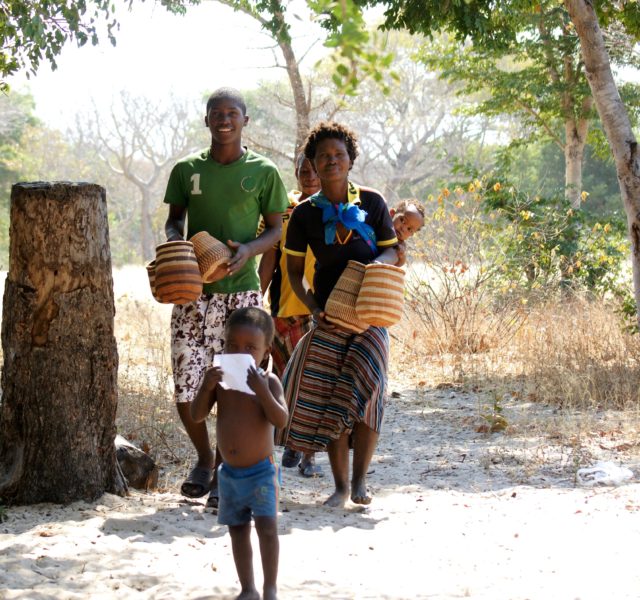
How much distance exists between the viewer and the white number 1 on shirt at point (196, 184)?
4.42 meters

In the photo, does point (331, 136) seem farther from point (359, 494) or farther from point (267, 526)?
point (267, 526)

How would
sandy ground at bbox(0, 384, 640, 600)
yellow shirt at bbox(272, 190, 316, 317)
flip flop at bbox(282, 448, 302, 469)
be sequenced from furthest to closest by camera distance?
flip flop at bbox(282, 448, 302, 469) → yellow shirt at bbox(272, 190, 316, 317) → sandy ground at bbox(0, 384, 640, 600)

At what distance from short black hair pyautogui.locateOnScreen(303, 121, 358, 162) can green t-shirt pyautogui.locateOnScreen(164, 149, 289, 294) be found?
0.72 feet

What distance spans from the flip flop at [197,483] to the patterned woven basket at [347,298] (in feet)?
3.09

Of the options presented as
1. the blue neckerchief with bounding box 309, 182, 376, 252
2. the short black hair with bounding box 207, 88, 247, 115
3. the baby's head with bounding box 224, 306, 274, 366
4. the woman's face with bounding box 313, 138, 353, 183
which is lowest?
the baby's head with bounding box 224, 306, 274, 366

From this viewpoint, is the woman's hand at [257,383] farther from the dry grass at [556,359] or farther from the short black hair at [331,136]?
the dry grass at [556,359]

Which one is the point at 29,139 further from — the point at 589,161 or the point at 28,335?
the point at 28,335

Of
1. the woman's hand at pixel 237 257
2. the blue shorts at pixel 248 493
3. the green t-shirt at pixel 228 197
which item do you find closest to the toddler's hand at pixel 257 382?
the blue shorts at pixel 248 493

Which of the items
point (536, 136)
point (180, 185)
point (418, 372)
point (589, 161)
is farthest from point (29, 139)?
point (180, 185)

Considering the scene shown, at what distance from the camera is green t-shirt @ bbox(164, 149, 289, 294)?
4410 millimetres

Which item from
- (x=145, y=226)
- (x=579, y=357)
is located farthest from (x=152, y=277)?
(x=145, y=226)

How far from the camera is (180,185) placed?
4473 mm

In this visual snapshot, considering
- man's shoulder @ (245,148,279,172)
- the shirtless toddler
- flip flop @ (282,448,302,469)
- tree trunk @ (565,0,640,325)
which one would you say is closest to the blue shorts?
the shirtless toddler

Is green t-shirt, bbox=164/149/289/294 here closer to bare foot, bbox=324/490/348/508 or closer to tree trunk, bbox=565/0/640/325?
bare foot, bbox=324/490/348/508
